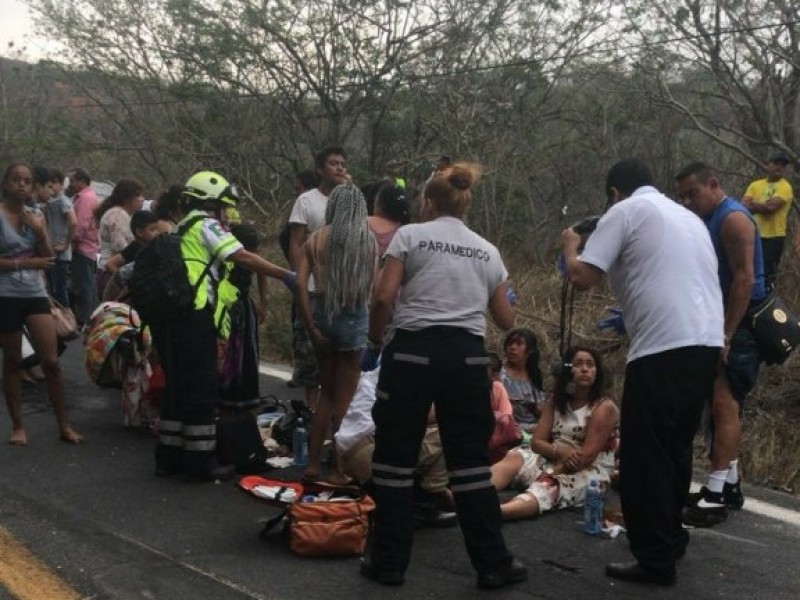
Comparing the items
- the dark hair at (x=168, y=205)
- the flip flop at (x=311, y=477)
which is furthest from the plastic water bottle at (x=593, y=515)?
the dark hair at (x=168, y=205)

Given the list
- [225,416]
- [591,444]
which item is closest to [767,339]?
[591,444]

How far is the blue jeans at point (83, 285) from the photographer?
1130 centimetres

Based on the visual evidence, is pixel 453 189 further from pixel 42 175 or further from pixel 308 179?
pixel 42 175

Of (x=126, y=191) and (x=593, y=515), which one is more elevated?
(x=126, y=191)

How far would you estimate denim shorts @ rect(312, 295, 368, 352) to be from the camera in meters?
5.64

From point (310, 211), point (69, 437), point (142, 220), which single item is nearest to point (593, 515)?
point (310, 211)

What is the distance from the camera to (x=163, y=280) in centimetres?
575

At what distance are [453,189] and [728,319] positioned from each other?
5.62 feet

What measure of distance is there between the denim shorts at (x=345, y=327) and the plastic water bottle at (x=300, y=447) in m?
0.82

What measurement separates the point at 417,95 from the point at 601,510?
1168cm

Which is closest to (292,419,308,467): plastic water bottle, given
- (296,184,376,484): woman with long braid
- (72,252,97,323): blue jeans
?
(296,184,376,484): woman with long braid

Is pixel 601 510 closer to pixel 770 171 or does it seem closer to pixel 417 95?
pixel 770 171

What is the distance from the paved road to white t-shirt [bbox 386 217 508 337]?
115cm

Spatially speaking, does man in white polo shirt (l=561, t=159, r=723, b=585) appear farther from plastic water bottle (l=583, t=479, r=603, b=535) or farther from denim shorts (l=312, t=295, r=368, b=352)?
denim shorts (l=312, t=295, r=368, b=352)
